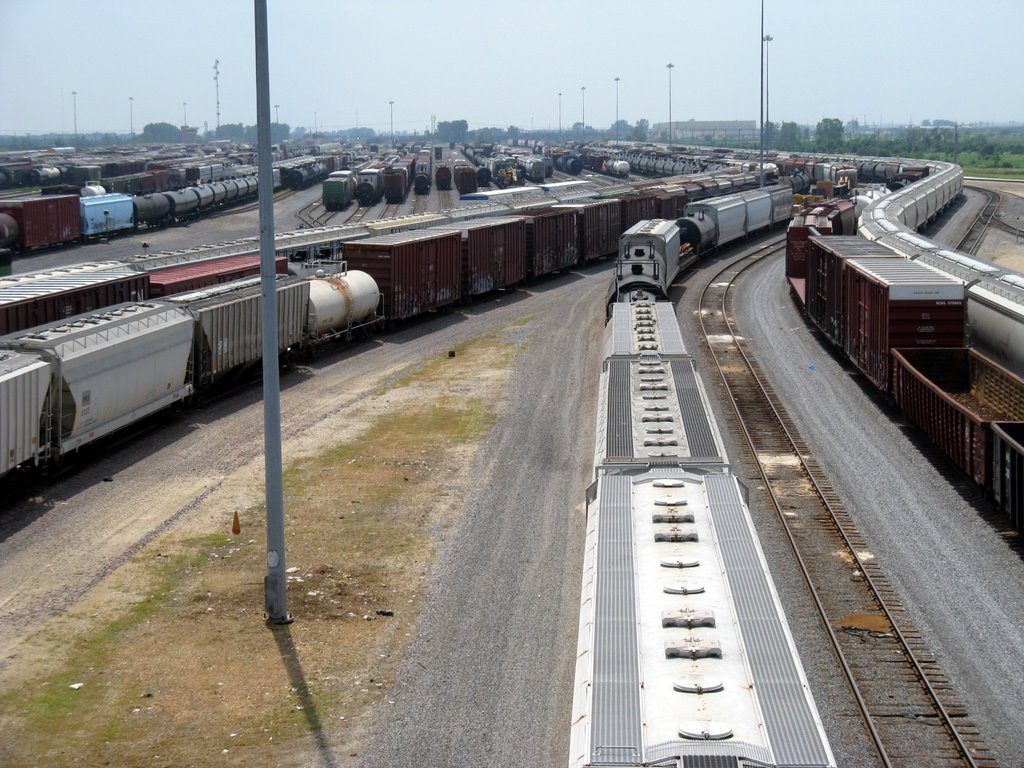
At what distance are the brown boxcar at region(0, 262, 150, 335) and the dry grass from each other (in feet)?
35.7

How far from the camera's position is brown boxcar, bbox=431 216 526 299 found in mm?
50875

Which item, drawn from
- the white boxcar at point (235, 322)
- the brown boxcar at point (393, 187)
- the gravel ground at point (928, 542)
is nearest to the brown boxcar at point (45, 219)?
the white boxcar at point (235, 322)

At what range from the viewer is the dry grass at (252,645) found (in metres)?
14.3

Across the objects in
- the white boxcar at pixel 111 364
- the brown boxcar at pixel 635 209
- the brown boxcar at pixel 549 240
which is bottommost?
the white boxcar at pixel 111 364

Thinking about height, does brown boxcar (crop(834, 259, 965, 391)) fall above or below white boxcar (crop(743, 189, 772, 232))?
below

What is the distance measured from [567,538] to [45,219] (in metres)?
60.0

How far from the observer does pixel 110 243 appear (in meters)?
79.0

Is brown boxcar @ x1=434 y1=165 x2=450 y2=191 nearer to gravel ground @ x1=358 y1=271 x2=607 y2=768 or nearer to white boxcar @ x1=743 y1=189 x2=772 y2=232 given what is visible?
white boxcar @ x1=743 y1=189 x2=772 y2=232

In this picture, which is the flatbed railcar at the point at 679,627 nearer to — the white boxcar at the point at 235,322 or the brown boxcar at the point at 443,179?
the white boxcar at the point at 235,322

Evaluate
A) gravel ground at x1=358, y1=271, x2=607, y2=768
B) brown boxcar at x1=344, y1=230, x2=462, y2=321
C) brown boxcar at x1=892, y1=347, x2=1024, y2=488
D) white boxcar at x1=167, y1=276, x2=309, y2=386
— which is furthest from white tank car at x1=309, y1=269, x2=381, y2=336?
brown boxcar at x1=892, y1=347, x2=1024, y2=488

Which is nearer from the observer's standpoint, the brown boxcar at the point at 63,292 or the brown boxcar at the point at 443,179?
the brown boxcar at the point at 63,292

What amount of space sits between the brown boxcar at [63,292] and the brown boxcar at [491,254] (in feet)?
53.5

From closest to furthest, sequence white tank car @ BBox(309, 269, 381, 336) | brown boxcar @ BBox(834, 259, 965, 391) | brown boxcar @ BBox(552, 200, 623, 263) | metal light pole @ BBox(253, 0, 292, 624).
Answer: metal light pole @ BBox(253, 0, 292, 624) < brown boxcar @ BBox(834, 259, 965, 391) < white tank car @ BBox(309, 269, 381, 336) < brown boxcar @ BBox(552, 200, 623, 263)

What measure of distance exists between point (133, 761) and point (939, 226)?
7851 centimetres
